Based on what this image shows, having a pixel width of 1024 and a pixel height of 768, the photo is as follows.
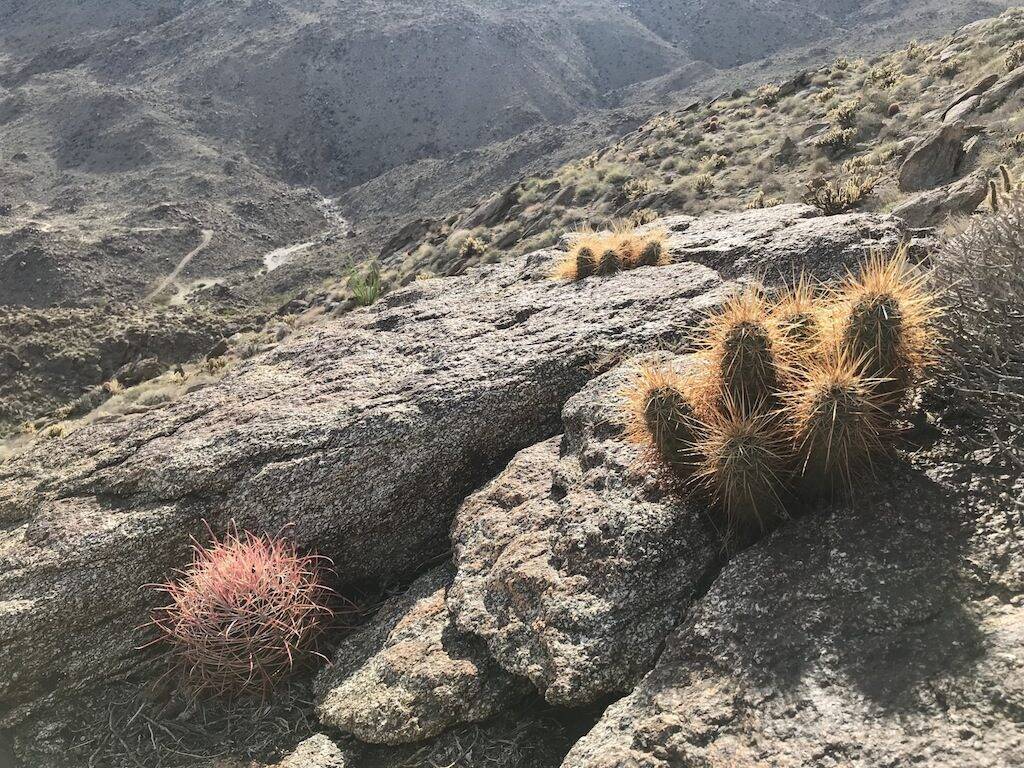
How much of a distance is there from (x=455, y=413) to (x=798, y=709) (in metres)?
Answer: 2.67

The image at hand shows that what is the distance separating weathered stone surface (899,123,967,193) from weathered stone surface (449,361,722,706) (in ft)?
33.0

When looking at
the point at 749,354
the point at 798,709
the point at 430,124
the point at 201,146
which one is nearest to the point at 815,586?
the point at 798,709

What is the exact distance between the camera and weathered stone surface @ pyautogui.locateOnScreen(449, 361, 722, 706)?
2.78m

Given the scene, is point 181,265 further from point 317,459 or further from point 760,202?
point 317,459

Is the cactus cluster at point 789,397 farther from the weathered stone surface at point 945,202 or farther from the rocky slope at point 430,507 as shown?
the weathered stone surface at point 945,202

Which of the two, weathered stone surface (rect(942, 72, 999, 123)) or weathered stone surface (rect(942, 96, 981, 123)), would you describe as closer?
weathered stone surface (rect(942, 96, 981, 123))

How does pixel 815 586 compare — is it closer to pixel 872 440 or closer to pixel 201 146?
pixel 872 440

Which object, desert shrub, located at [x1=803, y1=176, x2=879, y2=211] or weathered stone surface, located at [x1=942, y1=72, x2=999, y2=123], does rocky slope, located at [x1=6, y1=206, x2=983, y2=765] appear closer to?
desert shrub, located at [x1=803, y1=176, x2=879, y2=211]

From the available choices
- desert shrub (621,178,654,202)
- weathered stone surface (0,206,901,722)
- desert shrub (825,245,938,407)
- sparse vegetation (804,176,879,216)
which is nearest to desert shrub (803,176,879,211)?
sparse vegetation (804,176,879,216)

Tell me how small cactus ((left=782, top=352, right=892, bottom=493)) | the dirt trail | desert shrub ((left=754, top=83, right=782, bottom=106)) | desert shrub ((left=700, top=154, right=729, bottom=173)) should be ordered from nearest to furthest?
small cactus ((left=782, top=352, right=892, bottom=493)) < desert shrub ((left=700, top=154, right=729, bottom=173)) < desert shrub ((left=754, top=83, right=782, bottom=106)) < the dirt trail

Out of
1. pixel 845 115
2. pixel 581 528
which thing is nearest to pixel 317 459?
pixel 581 528

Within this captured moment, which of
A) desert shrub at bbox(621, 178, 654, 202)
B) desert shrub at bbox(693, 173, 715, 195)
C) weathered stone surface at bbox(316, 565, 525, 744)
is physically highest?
desert shrub at bbox(621, 178, 654, 202)

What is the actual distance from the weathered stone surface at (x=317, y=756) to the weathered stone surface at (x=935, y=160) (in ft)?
39.4

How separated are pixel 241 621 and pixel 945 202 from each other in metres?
8.71
